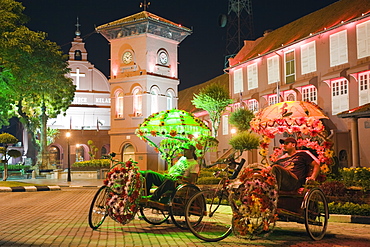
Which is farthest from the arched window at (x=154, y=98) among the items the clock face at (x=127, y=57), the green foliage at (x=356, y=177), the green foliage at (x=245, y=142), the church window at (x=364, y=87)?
the green foliage at (x=356, y=177)

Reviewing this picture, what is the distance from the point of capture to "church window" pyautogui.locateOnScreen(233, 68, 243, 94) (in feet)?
134

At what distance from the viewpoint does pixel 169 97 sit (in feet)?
143

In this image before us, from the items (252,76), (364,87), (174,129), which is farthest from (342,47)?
(174,129)

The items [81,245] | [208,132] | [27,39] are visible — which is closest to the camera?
[81,245]

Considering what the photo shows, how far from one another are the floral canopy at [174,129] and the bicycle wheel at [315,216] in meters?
4.36

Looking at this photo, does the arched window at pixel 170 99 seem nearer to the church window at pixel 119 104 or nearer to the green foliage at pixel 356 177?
the church window at pixel 119 104

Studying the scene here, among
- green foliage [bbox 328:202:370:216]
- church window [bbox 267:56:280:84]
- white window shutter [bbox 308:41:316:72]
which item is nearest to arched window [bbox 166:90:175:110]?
church window [bbox 267:56:280:84]

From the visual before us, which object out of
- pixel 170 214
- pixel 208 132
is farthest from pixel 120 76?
pixel 170 214

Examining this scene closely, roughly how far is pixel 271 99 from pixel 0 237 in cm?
2965

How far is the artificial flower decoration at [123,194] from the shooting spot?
9508mm

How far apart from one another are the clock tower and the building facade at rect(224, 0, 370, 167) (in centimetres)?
711

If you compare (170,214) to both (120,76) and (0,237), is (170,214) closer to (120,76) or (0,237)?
(0,237)

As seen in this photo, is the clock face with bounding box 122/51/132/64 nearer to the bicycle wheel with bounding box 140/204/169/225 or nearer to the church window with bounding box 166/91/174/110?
the church window with bounding box 166/91/174/110

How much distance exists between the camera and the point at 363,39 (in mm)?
27844
